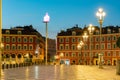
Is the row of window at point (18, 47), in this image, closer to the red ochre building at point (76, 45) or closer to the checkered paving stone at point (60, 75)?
the red ochre building at point (76, 45)

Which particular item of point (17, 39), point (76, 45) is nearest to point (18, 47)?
point (17, 39)

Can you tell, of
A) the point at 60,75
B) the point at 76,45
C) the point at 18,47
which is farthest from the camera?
the point at 76,45

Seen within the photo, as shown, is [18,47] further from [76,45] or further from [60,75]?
[60,75]

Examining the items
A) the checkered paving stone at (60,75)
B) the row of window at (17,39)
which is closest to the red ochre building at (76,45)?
the row of window at (17,39)

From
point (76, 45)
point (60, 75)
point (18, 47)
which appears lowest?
point (60, 75)

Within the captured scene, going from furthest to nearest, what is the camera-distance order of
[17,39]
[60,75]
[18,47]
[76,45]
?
[76,45] → [17,39] → [18,47] → [60,75]

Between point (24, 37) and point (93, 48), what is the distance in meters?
25.8

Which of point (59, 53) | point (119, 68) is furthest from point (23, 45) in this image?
point (119, 68)

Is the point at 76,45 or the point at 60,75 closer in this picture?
the point at 60,75

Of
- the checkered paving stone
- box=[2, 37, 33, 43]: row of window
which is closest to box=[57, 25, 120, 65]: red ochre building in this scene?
box=[2, 37, 33, 43]: row of window

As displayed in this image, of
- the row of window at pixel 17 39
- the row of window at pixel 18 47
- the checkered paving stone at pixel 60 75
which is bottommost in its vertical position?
the checkered paving stone at pixel 60 75

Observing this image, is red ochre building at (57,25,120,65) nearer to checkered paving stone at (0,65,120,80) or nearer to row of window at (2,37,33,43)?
row of window at (2,37,33,43)

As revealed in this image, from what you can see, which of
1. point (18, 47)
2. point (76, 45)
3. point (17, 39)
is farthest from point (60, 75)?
point (76, 45)

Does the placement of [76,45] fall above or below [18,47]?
above
